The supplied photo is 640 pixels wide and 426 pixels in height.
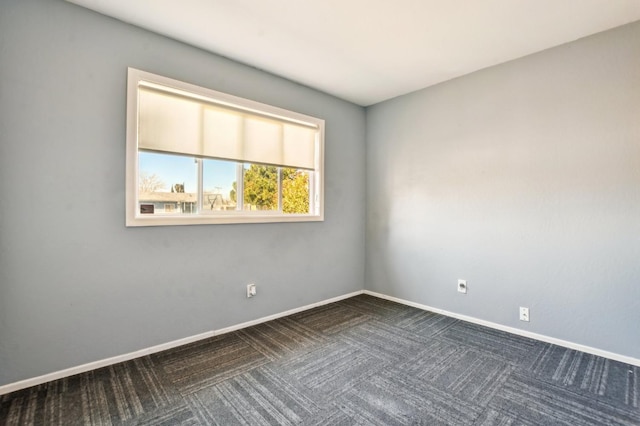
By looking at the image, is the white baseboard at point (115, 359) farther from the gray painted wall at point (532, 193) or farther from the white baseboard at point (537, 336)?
the gray painted wall at point (532, 193)

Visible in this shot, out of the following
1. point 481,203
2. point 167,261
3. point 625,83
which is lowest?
point 167,261

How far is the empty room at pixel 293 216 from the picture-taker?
6.32 ft

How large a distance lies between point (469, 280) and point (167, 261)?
9.69 feet

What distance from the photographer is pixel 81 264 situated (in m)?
2.13

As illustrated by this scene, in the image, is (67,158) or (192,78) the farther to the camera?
(192,78)

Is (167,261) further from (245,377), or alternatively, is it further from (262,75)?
(262,75)

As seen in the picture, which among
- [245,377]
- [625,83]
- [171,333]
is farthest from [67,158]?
[625,83]

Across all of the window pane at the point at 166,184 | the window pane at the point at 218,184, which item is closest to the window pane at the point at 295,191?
the window pane at the point at 218,184

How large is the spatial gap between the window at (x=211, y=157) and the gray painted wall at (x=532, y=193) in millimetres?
1286

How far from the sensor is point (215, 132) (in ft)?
9.11

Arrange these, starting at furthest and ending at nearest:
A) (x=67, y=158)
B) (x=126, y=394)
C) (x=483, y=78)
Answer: (x=483, y=78), (x=67, y=158), (x=126, y=394)

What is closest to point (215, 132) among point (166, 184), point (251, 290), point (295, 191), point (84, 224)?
point (166, 184)

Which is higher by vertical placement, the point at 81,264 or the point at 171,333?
the point at 81,264

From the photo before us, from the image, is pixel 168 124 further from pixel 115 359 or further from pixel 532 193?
pixel 532 193
